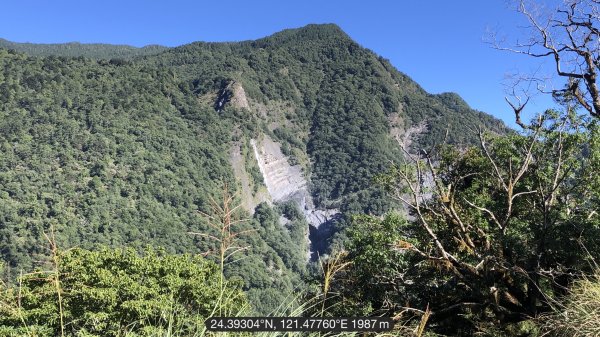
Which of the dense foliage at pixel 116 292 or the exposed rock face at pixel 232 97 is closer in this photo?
the dense foliage at pixel 116 292

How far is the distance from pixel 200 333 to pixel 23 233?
91.3 m

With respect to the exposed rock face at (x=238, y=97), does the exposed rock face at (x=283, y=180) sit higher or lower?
lower

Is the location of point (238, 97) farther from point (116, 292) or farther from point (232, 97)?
point (116, 292)

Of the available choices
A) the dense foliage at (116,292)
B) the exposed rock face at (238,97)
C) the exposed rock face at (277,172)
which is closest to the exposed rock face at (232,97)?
the exposed rock face at (238,97)

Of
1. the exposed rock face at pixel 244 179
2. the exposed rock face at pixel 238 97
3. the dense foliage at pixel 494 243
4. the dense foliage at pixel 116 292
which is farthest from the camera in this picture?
the exposed rock face at pixel 238 97

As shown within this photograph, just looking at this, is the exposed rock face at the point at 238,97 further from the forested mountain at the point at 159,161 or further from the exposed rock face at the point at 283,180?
the exposed rock face at the point at 283,180

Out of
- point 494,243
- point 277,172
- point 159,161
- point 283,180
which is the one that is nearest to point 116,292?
point 494,243

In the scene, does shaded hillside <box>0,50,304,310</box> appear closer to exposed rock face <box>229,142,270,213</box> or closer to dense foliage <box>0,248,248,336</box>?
exposed rock face <box>229,142,270,213</box>

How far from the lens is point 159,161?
5094 inches

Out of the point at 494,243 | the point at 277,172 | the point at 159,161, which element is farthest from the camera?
the point at 277,172

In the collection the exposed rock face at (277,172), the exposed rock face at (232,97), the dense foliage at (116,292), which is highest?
the exposed rock face at (232,97)

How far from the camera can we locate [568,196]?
11.6m

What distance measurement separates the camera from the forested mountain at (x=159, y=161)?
3580 inches

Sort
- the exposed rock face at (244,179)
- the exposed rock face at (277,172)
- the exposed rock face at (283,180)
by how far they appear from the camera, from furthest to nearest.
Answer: the exposed rock face at (277,172)
the exposed rock face at (283,180)
the exposed rock face at (244,179)
